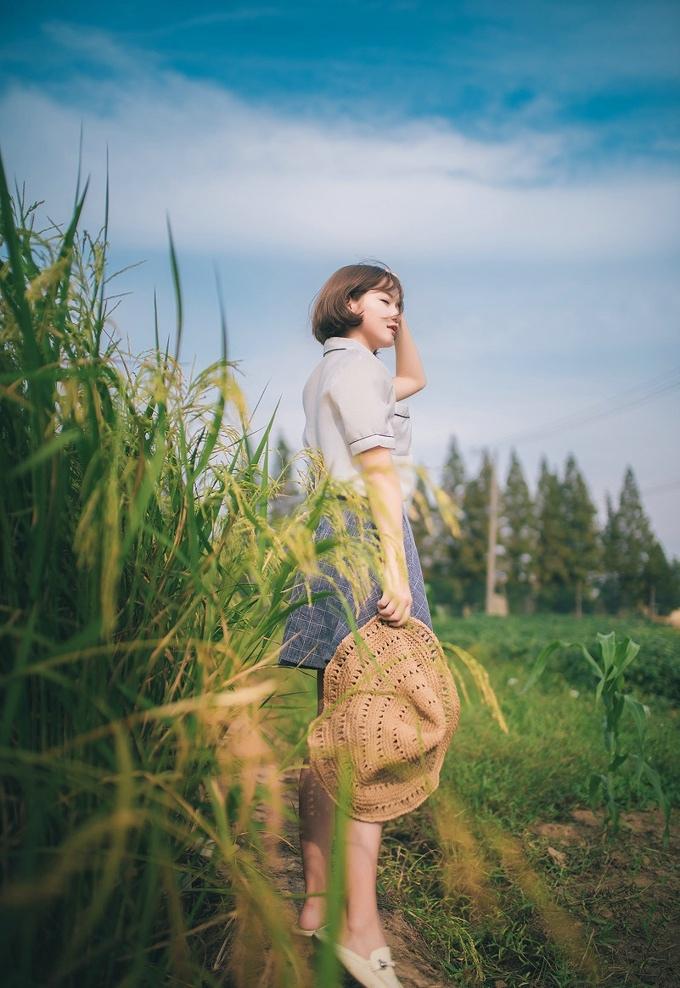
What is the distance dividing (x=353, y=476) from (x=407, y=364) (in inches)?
37.9

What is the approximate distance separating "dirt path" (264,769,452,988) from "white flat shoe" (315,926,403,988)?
96mm

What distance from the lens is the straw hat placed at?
1.49 m

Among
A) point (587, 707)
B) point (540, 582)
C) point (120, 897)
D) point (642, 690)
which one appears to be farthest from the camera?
point (540, 582)

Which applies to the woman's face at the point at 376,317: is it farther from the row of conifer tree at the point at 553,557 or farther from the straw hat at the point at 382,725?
the row of conifer tree at the point at 553,557

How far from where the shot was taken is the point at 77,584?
1.05 m

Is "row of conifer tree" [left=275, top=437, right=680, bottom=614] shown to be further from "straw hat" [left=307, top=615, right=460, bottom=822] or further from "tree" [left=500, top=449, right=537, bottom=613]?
"straw hat" [left=307, top=615, right=460, bottom=822]

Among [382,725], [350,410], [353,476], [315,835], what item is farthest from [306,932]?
[350,410]

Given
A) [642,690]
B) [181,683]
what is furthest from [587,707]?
[181,683]

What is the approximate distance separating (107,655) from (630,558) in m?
44.4

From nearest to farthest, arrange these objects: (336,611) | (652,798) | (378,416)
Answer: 1. (336,611)
2. (378,416)
3. (652,798)

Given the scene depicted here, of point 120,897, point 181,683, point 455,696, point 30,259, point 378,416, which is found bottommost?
point 120,897

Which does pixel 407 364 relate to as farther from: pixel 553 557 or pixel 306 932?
pixel 553 557

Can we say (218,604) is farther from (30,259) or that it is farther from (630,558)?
(630,558)

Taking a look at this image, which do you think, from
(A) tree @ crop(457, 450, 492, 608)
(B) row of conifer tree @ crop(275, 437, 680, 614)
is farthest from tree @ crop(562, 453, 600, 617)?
(A) tree @ crop(457, 450, 492, 608)
